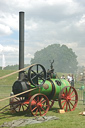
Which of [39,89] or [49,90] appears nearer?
[39,89]

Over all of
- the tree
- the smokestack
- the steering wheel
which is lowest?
the steering wheel

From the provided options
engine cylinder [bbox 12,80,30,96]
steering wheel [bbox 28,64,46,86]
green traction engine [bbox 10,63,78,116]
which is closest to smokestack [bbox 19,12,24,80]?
green traction engine [bbox 10,63,78,116]

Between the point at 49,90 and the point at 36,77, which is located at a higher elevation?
the point at 36,77

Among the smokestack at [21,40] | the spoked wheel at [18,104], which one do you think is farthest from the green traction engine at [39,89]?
the smokestack at [21,40]

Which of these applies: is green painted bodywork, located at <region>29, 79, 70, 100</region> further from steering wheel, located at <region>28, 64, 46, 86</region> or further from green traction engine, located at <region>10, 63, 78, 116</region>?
steering wheel, located at <region>28, 64, 46, 86</region>

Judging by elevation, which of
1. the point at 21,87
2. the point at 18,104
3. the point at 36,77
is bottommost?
the point at 18,104

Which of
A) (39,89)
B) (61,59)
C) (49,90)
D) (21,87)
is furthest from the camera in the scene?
(61,59)

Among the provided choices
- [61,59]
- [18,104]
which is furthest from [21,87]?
[61,59]

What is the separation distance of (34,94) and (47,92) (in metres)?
0.69

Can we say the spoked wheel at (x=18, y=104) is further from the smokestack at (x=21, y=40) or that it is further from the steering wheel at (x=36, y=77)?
the smokestack at (x=21, y=40)

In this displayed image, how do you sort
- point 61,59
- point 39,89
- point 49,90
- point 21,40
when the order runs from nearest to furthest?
point 39,89 → point 49,90 → point 21,40 → point 61,59

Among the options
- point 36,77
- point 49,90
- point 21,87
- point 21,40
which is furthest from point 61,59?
point 21,87

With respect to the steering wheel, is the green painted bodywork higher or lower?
lower

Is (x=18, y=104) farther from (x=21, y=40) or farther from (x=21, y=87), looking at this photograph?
(x=21, y=40)
